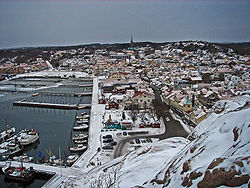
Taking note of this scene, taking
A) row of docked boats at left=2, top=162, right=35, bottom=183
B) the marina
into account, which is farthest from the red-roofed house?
row of docked boats at left=2, top=162, right=35, bottom=183

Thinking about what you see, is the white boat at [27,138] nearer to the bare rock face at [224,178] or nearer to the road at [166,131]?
the road at [166,131]

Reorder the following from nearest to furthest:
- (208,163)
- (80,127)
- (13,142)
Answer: (208,163) < (13,142) < (80,127)

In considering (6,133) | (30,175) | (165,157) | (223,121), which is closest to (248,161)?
(223,121)

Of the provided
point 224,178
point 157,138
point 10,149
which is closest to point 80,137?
point 10,149

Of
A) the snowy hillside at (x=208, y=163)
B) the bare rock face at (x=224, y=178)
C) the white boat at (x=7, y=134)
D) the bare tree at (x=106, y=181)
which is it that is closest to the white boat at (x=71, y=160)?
the bare tree at (x=106, y=181)

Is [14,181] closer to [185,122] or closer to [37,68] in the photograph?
[185,122]

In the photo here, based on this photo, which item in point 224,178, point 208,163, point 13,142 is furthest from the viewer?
point 13,142

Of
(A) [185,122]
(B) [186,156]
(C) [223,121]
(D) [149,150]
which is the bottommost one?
(A) [185,122]

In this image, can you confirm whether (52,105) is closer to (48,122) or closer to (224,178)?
(48,122)
